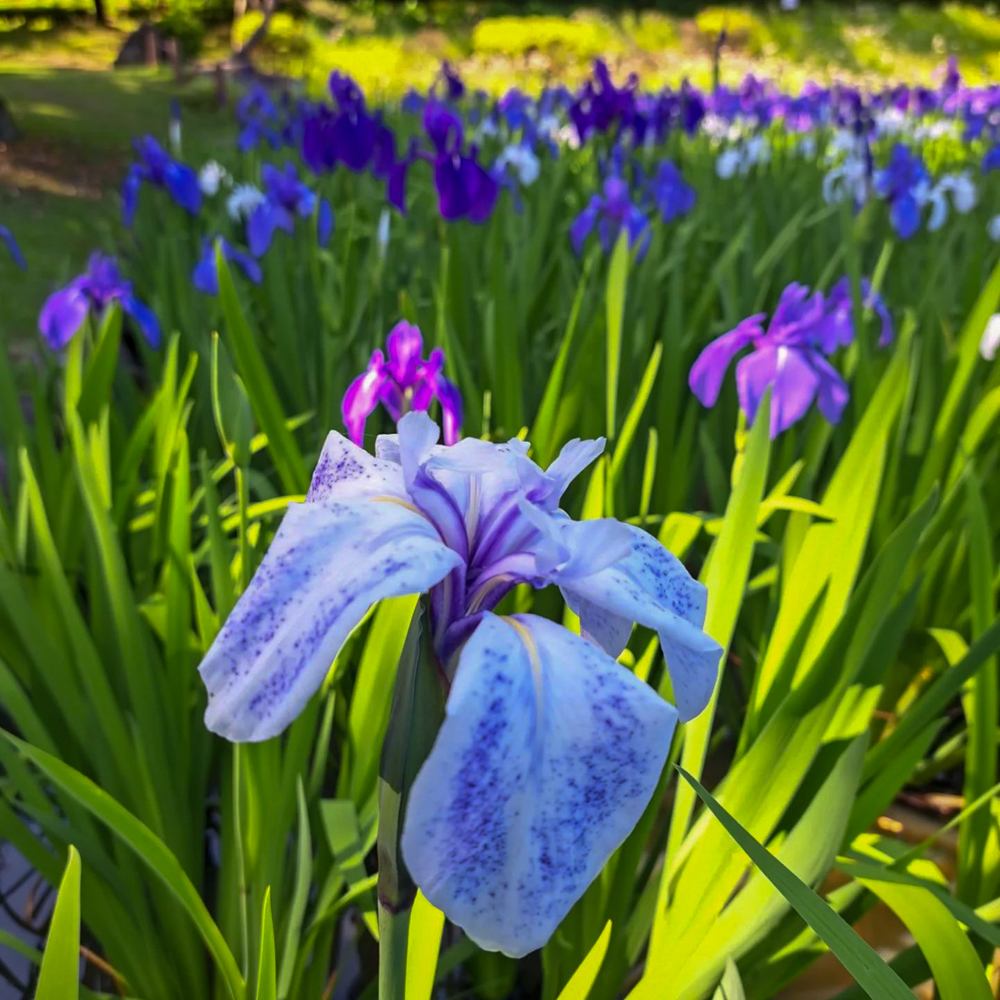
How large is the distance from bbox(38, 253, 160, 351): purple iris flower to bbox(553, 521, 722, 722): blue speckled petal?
4.79 feet

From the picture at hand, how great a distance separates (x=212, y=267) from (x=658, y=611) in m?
1.93

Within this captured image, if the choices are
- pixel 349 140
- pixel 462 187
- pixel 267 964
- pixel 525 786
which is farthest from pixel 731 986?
pixel 349 140

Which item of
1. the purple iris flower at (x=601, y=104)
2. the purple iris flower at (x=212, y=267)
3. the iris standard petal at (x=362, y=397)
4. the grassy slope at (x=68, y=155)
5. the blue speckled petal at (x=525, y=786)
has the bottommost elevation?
the grassy slope at (x=68, y=155)

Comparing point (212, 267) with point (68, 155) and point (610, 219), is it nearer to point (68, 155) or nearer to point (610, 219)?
point (610, 219)

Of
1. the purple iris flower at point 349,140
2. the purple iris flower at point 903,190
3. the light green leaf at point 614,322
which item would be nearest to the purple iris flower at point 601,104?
the purple iris flower at point 349,140

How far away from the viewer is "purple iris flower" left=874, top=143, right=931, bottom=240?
9.33 ft

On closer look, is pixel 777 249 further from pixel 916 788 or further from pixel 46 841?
pixel 46 841

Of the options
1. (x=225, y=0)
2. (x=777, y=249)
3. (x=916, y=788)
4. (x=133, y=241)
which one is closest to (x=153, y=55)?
(x=225, y=0)

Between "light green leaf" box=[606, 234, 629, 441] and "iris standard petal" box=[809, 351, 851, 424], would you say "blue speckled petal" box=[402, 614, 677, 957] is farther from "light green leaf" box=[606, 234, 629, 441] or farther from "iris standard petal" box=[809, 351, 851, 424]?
"iris standard petal" box=[809, 351, 851, 424]

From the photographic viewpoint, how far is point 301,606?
0.46m

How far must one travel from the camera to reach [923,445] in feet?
5.72

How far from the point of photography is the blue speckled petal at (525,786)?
40 centimetres

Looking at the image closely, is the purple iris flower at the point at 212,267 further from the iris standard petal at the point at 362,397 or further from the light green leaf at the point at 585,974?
the light green leaf at the point at 585,974

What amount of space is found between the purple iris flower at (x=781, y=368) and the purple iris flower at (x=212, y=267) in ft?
4.05
